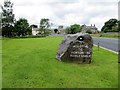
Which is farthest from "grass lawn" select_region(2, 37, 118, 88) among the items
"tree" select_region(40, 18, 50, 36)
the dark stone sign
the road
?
"tree" select_region(40, 18, 50, 36)

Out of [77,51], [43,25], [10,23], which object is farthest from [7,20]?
[77,51]

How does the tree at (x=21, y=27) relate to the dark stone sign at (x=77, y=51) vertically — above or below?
above

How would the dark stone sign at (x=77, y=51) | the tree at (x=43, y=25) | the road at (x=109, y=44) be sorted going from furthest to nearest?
1. the tree at (x=43, y=25)
2. the road at (x=109, y=44)
3. the dark stone sign at (x=77, y=51)

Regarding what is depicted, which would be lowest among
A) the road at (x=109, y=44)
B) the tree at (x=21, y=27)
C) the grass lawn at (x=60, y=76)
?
the grass lawn at (x=60, y=76)

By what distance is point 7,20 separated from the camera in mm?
73562

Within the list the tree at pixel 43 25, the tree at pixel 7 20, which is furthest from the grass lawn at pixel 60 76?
the tree at pixel 43 25

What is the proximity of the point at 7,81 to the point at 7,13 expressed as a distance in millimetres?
68758

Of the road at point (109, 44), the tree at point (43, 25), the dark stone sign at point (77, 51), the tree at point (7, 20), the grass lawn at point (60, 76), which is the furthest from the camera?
the tree at point (43, 25)

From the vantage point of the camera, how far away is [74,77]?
29.5ft

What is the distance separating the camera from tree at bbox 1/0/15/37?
2849 inches

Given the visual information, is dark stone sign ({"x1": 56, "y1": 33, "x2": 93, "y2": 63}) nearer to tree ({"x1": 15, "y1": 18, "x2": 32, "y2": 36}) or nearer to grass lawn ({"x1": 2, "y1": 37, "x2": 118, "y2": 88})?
grass lawn ({"x1": 2, "y1": 37, "x2": 118, "y2": 88})

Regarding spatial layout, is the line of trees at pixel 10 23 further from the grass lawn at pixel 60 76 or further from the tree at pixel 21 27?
the grass lawn at pixel 60 76

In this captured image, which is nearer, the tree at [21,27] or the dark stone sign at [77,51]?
the dark stone sign at [77,51]

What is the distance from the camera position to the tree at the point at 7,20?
7238 cm
